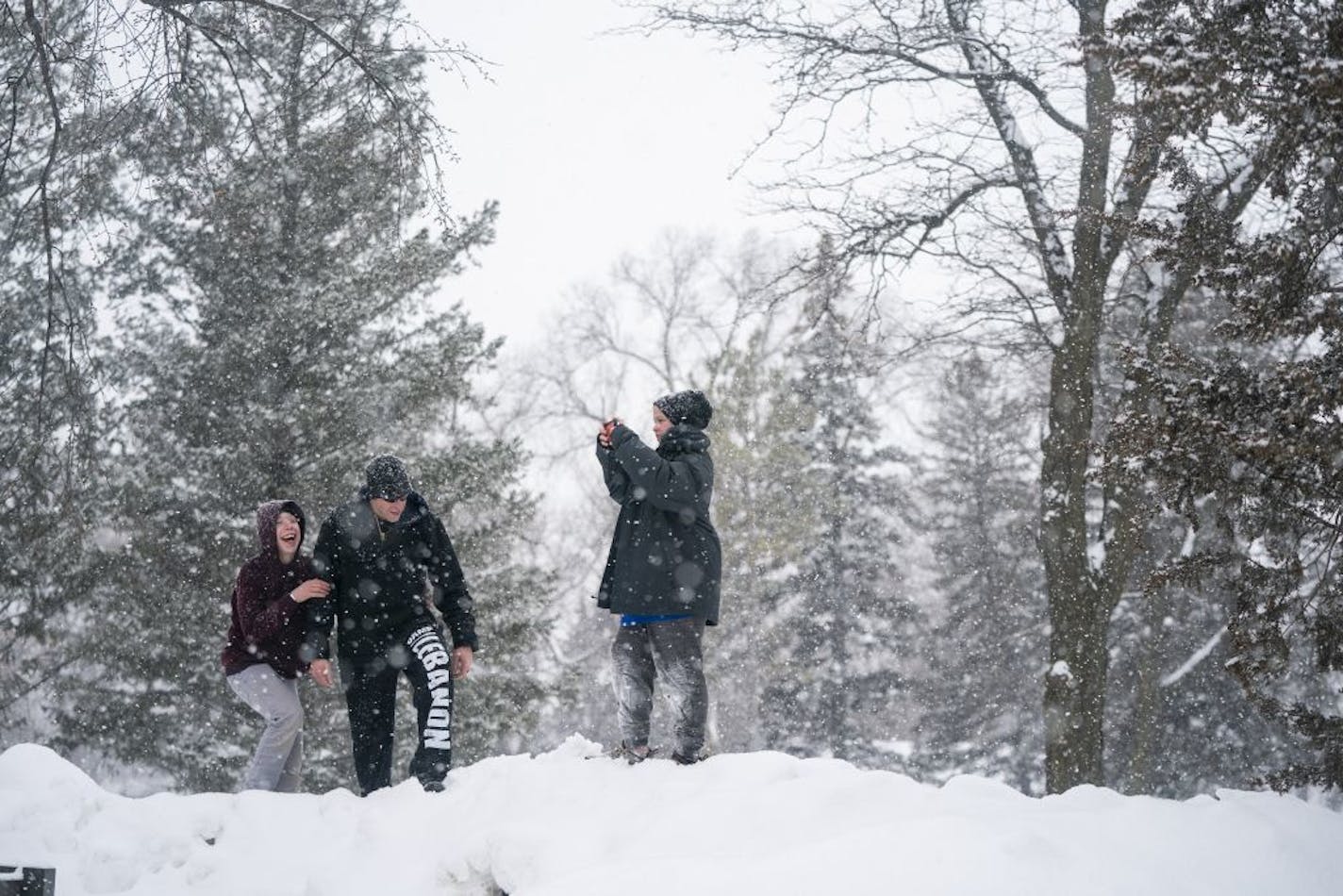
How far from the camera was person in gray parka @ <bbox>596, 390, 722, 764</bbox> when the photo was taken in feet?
18.0

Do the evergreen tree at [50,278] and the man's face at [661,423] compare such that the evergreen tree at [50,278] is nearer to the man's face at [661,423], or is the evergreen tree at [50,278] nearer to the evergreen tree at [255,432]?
the evergreen tree at [255,432]

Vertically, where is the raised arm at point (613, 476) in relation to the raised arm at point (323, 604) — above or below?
above

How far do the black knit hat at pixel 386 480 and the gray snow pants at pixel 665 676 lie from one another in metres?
1.55

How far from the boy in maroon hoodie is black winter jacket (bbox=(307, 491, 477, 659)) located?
0.52ft

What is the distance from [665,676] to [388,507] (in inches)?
75.8

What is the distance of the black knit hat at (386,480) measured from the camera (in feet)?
20.4

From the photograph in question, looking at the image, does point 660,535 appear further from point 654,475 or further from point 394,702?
point 394,702

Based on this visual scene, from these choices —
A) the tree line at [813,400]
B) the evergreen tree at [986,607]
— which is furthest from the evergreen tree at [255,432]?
the evergreen tree at [986,607]

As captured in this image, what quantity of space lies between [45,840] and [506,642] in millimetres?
9185

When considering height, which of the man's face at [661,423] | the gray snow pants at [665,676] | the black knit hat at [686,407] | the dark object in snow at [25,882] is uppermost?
the black knit hat at [686,407]

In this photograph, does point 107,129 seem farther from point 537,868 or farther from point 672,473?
point 537,868

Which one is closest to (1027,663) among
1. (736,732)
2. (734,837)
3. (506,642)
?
(736,732)

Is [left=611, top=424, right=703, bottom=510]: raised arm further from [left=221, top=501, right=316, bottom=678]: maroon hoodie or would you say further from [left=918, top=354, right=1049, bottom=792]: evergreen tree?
[left=918, top=354, right=1049, bottom=792]: evergreen tree

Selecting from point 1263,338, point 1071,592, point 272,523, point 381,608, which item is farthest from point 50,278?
point 1071,592
